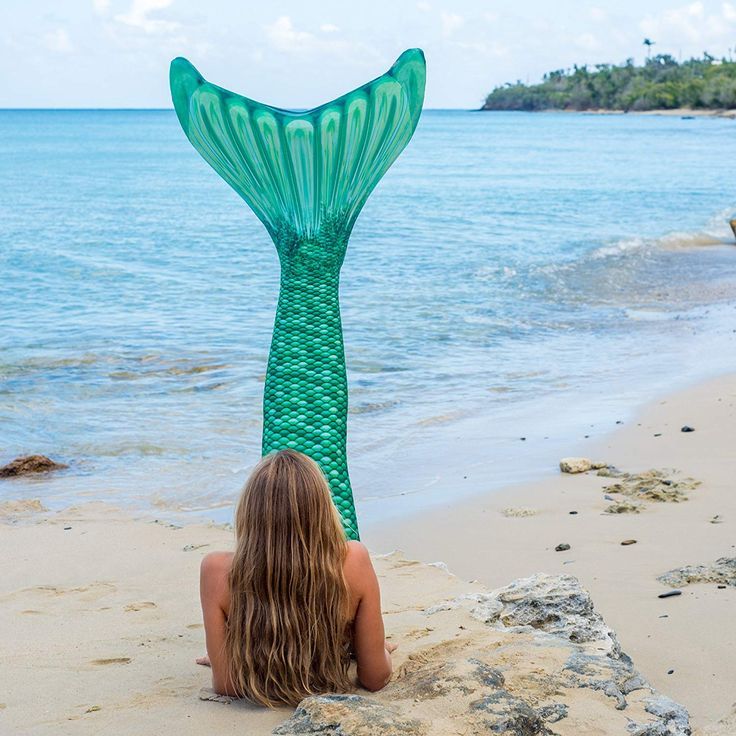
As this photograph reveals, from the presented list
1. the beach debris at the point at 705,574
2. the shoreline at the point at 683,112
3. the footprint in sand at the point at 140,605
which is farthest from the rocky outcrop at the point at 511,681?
the shoreline at the point at 683,112

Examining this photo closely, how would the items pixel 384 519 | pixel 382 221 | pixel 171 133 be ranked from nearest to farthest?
pixel 384 519
pixel 382 221
pixel 171 133

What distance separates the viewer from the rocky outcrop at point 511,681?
9.62ft

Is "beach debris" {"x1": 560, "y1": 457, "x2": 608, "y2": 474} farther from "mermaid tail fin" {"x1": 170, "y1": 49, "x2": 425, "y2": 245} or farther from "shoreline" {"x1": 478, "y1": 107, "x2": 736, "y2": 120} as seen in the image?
"shoreline" {"x1": 478, "y1": 107, "x2": 736, "y2": 120}

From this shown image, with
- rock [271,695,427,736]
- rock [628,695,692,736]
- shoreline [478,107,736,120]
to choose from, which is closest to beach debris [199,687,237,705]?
rock [271,695,427,736]

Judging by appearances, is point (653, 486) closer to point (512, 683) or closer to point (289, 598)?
point (512, 683)

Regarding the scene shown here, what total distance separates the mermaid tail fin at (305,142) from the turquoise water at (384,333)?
2.51m

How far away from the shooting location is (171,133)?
105312 millimetres

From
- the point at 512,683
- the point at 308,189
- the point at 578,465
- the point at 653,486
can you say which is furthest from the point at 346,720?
the point at 578,465

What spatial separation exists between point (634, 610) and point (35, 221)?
25.6m

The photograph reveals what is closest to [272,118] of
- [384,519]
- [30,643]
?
[30,643]

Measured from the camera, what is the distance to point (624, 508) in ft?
19.1

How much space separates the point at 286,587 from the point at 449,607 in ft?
3.64

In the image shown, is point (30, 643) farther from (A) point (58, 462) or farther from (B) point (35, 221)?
(B) point (35, 221)

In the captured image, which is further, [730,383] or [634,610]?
[730,383]
